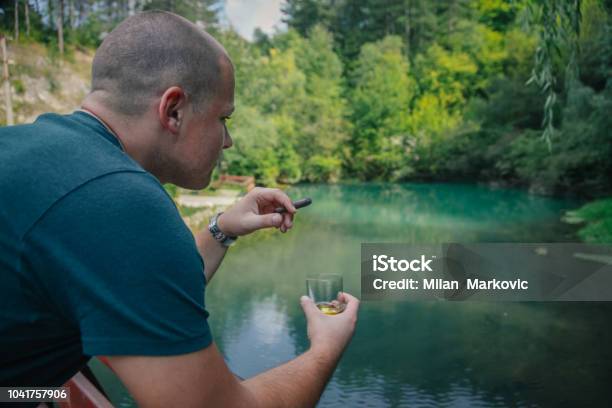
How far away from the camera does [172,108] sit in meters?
0.86

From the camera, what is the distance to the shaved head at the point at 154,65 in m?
0.85

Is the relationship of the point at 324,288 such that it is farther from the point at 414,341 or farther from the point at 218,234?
the point at 414,341

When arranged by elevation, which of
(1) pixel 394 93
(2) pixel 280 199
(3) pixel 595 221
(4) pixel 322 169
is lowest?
(4) pixel 322 169

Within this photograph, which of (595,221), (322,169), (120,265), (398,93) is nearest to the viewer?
(120,265)

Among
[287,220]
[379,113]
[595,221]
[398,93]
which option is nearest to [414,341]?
[287,220]

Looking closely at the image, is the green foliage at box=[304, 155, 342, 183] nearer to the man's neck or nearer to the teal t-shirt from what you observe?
the man's neck

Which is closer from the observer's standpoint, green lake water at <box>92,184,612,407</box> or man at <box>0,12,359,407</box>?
man at <box>0,12,359,407</box>

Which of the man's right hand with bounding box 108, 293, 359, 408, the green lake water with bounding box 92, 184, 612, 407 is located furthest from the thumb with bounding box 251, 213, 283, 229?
the green lake water with bounding box 92, 184, 612, 407

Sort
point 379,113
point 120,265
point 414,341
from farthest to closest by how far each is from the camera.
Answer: point 379,113 → point 414,341 → point 120,265

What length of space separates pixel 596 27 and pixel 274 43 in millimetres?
12813

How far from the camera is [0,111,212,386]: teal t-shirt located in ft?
1.98

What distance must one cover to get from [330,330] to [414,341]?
4.31m

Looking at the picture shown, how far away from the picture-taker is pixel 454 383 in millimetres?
4250

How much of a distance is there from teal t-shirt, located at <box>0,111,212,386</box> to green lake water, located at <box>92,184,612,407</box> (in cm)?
348
